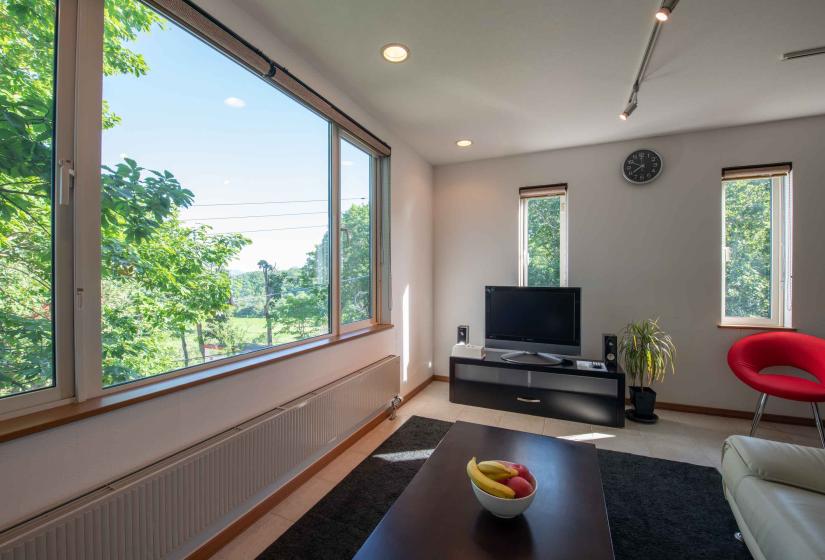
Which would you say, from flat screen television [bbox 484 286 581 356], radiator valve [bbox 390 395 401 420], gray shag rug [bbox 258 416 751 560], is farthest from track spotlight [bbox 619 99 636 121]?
radiator valve [bbox 390 395 401 420]

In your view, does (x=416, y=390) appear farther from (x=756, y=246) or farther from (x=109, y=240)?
(x=756, y=246)

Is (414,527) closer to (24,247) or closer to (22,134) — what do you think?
(24,247)

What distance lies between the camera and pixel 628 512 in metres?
1.96

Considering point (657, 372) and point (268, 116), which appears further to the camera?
point (657, 372)

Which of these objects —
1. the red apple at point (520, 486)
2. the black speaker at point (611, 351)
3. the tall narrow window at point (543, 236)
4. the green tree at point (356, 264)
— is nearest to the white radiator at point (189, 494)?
the green tree at point (356, 264)

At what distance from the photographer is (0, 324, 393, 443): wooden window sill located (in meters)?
1.11

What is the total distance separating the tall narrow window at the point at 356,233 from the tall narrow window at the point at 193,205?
43cm

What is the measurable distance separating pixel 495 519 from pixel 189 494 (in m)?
1.26

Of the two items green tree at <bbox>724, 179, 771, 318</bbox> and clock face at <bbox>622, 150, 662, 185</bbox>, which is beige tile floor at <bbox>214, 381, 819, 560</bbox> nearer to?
green tree at <bbox>724, 179, 771, 318</bbox>

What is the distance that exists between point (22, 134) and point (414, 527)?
190 centimetres

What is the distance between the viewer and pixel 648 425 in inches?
123

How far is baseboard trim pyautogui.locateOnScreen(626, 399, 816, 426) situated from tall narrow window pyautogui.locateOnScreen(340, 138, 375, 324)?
2857 mm

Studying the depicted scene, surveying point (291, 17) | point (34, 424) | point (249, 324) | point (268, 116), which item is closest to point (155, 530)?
point (34, 424)

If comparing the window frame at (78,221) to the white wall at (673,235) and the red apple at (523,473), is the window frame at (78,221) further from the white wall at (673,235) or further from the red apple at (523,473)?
the white wall at (673,235)
